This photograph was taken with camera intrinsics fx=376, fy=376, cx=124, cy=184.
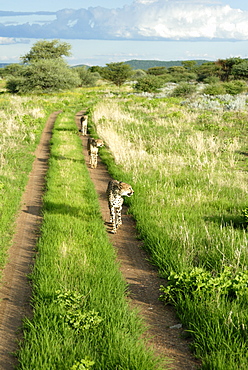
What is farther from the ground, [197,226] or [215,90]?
[215,90]

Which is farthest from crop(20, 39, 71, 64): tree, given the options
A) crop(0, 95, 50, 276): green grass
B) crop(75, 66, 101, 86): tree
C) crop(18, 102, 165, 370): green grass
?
crop(18, 102, 165, 370): green grass

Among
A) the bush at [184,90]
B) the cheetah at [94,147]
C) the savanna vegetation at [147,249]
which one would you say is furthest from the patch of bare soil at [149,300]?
the bush at [184,90]

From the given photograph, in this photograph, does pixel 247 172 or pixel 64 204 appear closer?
pixel 64 204

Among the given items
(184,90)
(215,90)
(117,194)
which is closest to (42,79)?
(184,90)

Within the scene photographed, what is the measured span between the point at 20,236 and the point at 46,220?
0.72 meters

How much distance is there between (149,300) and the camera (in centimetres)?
567

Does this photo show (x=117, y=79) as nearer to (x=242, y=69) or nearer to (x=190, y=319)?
(x=242, y=69)

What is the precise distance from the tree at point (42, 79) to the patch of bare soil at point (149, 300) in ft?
149

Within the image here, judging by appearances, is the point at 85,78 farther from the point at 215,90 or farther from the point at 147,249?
the point at 147,249

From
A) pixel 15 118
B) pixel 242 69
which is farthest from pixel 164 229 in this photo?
pixel 242 69

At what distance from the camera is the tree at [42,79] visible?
5053cm

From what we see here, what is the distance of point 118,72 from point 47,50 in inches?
558

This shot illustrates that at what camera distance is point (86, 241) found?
733cm

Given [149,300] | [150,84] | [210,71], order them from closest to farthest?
[149,300] < [150,84] < [210,71]
